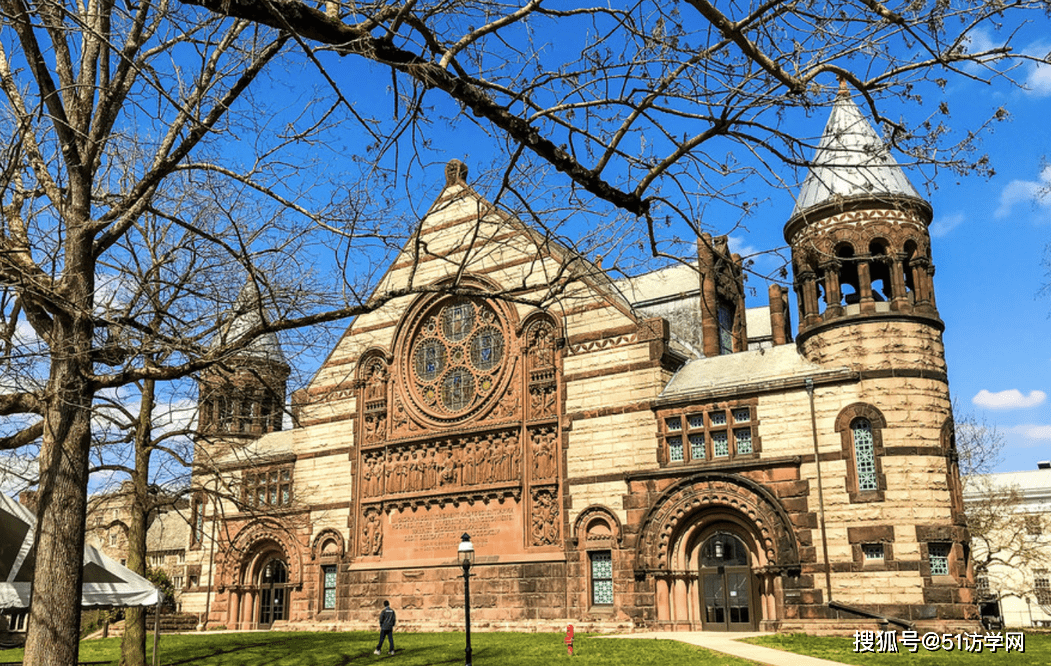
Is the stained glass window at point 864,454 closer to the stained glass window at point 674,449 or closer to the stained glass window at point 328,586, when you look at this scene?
the stained glass window at point 674,449

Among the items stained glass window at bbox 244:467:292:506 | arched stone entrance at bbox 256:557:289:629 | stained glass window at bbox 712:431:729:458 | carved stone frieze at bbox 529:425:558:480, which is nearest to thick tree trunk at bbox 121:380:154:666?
carved stone frieze at bbox 529:425:558:480

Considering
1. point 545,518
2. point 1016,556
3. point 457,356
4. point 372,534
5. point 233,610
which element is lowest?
point 233,610

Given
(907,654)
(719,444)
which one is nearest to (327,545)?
(719,444)

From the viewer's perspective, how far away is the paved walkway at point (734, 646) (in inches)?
663

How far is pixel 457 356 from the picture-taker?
33.0 m

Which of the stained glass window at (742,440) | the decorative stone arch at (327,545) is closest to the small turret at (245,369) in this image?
the decorative stone arch at (327,545)

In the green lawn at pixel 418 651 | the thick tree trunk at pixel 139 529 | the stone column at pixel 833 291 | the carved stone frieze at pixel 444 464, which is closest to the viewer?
the green lawn at pixel 418 651

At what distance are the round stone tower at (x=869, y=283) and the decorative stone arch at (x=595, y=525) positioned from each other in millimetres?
8087

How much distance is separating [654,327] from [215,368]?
17.6m

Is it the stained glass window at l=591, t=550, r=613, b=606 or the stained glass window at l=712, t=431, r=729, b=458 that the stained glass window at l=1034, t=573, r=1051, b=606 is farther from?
the stained glass window at l=591, t=550, r=613, b=606

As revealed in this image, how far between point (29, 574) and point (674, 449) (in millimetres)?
18487

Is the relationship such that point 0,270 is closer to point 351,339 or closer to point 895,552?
point 895,552

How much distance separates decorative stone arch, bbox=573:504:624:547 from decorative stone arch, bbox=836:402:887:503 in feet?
23.6

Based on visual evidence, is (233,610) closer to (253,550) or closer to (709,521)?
(253,550)
